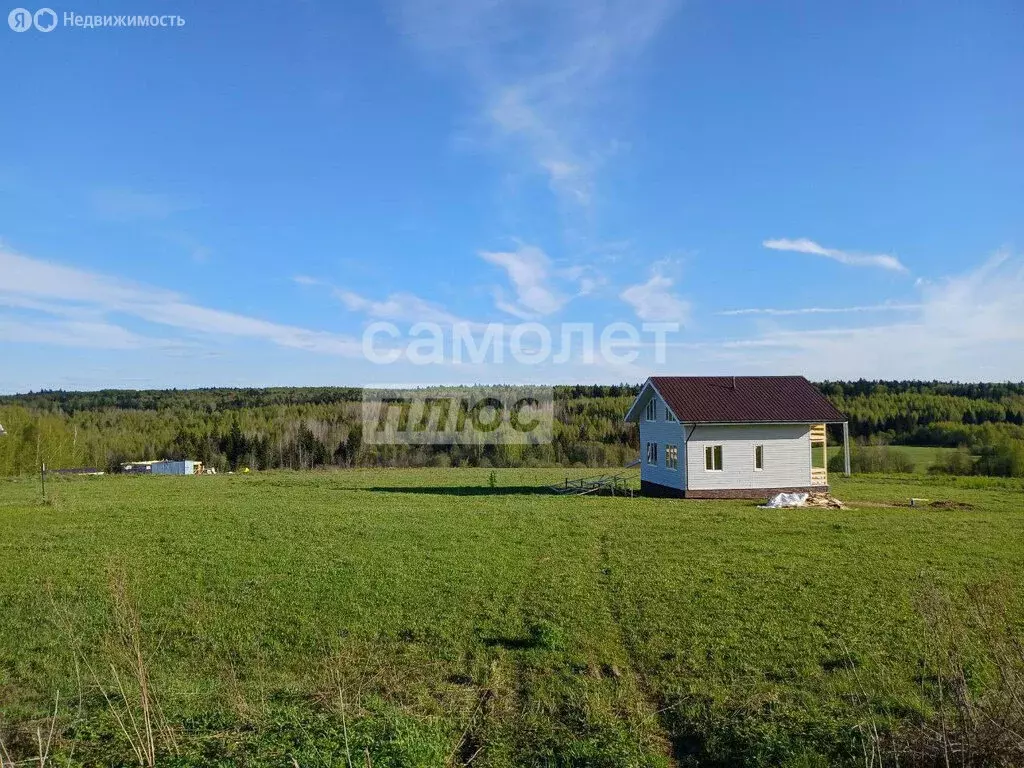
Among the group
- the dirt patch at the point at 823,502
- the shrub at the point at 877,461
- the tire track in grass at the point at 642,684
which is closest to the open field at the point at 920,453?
the shrub at the point at 877,461

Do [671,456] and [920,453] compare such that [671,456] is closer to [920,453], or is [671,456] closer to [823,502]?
[823,502]

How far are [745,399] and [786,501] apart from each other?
15.9 ft

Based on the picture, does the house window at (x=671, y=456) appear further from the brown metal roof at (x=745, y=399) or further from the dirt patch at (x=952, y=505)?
the dirt patch at (x=952, y=505)

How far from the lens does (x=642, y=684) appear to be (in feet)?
21.7

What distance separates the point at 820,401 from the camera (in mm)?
26750

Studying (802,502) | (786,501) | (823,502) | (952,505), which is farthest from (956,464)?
(786,501)

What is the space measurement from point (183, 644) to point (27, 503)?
803 inches

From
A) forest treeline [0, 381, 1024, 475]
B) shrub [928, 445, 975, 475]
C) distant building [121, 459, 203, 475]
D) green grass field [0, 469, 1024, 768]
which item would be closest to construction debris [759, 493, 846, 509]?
green grass field [0, 469, 1024, 768]

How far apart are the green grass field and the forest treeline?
36.7 meters

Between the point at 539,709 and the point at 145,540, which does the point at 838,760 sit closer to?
the point at 539,709

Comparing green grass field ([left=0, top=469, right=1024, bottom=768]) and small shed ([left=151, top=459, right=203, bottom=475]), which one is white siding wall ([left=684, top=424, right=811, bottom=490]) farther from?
small shed ([left=151, top=459, right=203, bottom=475])

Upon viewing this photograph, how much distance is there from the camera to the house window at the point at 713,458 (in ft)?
83.7

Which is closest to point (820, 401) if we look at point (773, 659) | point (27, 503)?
point (773, 659)

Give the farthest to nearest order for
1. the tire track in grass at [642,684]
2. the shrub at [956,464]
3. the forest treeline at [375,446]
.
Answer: the forest treeline at [375,446], the shrub at [956,464], the tire track in grass at [642,684]
